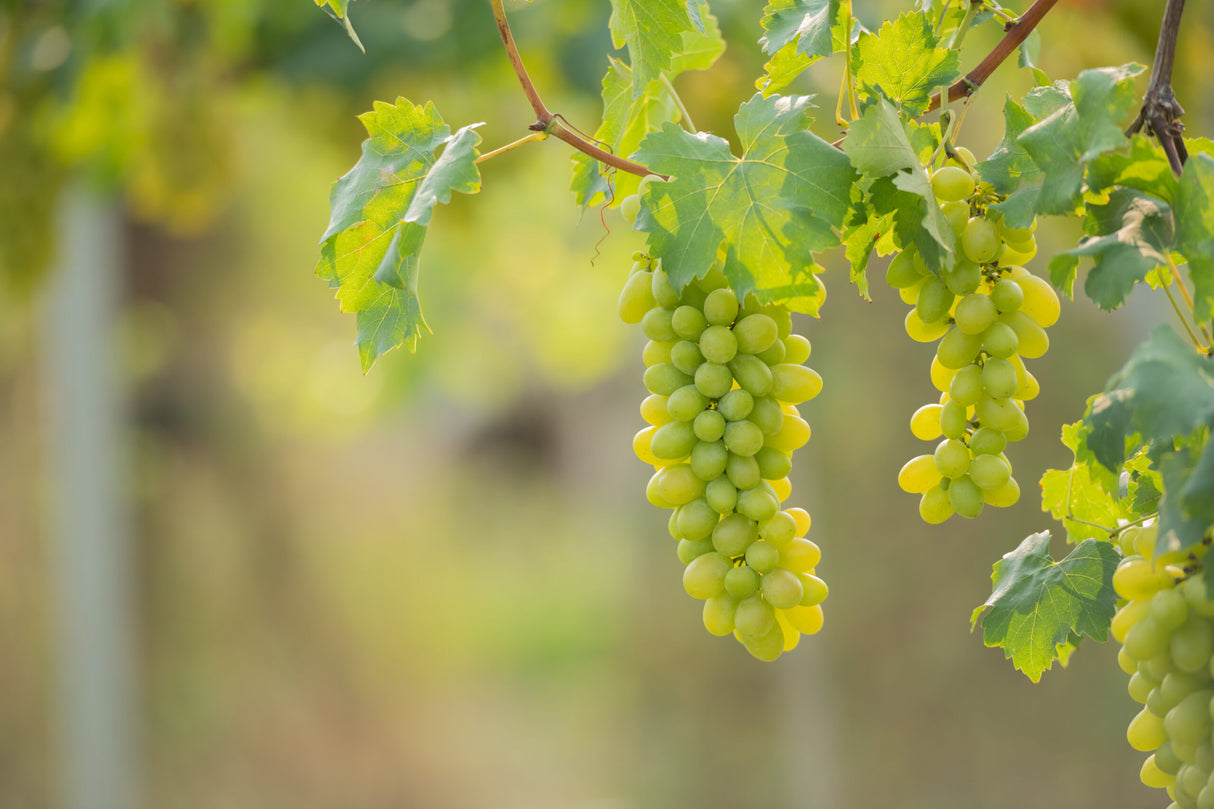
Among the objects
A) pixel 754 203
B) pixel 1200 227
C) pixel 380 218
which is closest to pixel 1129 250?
pixel 1200 227

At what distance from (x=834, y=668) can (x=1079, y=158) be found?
197cm

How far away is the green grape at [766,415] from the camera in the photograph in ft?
1.27

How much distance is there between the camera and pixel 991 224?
0.37 m

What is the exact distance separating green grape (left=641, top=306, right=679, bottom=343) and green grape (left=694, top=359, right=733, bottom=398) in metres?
0.02

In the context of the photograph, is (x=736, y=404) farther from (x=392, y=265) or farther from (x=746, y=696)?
(x=746, y=696)

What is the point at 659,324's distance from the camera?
0.39m

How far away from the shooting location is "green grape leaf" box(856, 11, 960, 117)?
1.26 ft

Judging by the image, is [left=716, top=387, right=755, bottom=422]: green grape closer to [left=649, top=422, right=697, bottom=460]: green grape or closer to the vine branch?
[left=649, top=422, right=697, bottom=460]: green grape

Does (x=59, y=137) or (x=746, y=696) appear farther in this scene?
(x=746, y=696)

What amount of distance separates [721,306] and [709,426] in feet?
0.15

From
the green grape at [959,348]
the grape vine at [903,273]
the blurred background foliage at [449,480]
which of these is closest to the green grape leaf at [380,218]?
the grape vine at [903,273]

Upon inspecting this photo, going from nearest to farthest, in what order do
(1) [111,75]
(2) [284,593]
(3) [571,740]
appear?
(1) [111,75] < (2) [284,593] < (3) [571,740]

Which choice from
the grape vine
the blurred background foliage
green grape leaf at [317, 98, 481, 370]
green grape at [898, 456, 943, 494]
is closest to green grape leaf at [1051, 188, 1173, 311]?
the grape vine

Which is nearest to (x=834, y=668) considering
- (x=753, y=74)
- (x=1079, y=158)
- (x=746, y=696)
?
(x=746, y=696)
